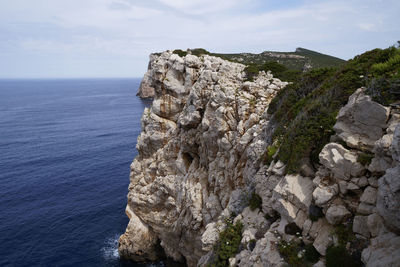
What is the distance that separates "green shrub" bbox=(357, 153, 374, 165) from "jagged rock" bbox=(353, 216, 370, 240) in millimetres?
2231

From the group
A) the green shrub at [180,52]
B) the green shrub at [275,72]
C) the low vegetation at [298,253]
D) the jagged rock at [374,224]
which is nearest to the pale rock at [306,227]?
the low vegetation at [298,253]

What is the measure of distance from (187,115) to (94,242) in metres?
26.7

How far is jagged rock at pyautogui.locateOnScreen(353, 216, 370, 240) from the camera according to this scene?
9695 millimetres

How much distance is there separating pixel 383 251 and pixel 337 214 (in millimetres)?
2103

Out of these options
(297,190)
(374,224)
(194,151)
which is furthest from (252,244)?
(194,151)

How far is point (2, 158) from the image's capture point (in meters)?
67.1

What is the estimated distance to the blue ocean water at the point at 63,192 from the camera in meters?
38.3

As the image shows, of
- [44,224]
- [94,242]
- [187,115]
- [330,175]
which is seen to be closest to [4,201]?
[44,224]

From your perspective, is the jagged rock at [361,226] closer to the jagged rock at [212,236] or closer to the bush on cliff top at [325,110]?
the bush on cliff top at [325,110]

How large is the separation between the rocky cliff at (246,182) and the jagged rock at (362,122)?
4cm

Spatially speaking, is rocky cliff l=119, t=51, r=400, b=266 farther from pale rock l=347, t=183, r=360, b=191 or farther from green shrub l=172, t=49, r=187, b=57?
green shrub l=172, t=49, r=187, b=57

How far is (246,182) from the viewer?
20375 millimetres

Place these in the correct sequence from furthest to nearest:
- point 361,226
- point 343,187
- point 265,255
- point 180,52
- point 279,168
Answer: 1. point 180,52
2. point 279,168
3. point 265,255
4. point 343,187
5. point 361,226

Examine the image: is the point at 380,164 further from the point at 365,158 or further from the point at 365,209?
the point at 365,209
